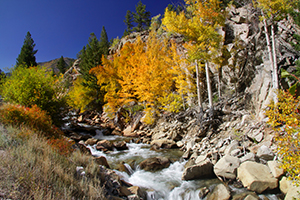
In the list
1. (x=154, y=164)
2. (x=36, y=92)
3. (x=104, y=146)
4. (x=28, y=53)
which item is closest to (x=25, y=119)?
(x=36, y=92)

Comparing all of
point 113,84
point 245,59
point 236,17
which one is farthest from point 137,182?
point 236,17

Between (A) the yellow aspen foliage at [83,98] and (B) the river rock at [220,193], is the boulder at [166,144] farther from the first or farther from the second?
(A) the yellow aspen foliage at [83,98]

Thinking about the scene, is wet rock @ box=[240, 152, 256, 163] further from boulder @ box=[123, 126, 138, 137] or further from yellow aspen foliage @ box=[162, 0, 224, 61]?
boulder @ box=[123, 126, 138, 137]

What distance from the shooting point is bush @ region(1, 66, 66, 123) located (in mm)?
10344

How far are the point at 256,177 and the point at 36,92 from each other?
1329cm

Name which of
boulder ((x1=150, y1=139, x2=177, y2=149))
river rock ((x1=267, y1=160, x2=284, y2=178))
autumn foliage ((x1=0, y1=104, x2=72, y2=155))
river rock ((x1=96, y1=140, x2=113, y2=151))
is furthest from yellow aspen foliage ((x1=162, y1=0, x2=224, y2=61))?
autumn foliage ((x1=0, y1=104, x2=72, y2=155))

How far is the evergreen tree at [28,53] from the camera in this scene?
3225cm

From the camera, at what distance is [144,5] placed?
1721 inches

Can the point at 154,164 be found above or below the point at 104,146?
below

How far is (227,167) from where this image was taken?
18.7ft

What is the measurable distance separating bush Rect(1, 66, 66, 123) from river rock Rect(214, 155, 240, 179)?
1059 centimetres

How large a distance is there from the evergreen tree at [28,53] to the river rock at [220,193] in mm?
39968

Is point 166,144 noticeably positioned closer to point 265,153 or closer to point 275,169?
point 265,153

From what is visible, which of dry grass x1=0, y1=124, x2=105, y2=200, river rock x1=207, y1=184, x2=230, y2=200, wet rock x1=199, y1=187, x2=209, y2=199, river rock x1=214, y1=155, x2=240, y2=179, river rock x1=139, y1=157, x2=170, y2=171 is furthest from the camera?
river rock x1=139, y1=157, x2=170, y2=171
